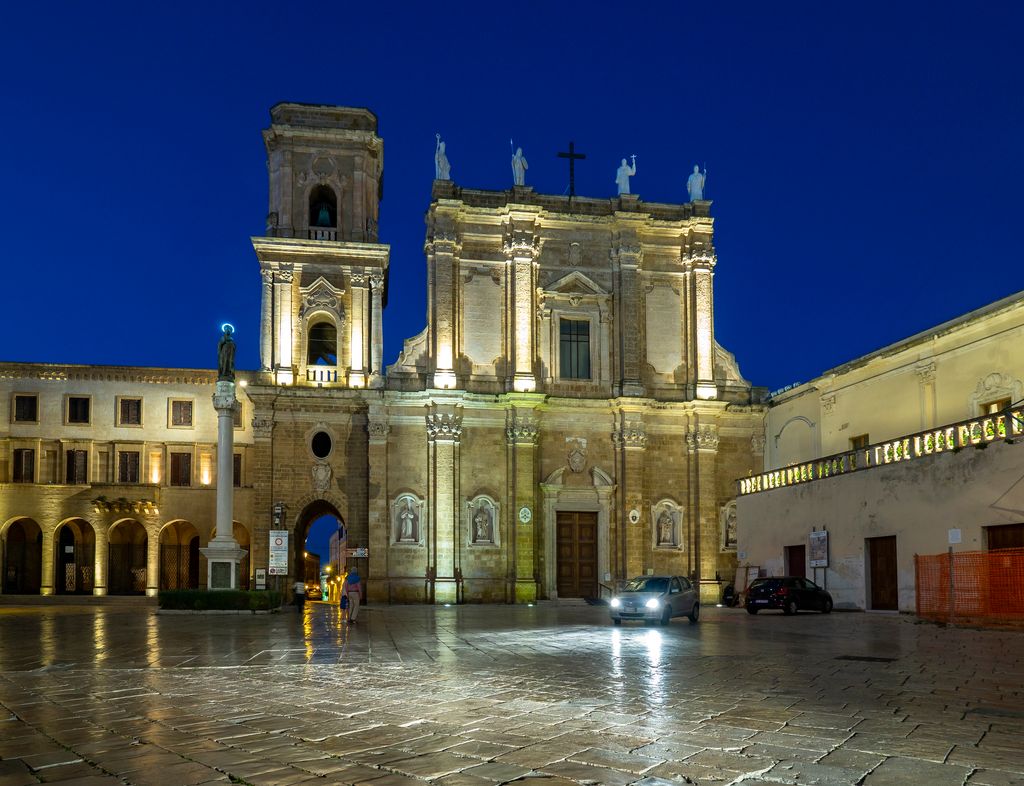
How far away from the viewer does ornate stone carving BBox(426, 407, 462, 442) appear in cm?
3731

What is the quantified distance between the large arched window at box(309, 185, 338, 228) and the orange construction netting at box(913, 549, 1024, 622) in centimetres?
2645

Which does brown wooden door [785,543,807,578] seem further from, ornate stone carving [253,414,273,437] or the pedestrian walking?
ornate stone carving [253,414,273,437]

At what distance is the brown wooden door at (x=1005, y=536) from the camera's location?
20.3 meters

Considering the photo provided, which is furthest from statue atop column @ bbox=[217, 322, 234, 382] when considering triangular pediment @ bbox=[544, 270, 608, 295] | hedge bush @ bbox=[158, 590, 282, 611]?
triangular pediment @ bbox=[544, 270, 608, 295]

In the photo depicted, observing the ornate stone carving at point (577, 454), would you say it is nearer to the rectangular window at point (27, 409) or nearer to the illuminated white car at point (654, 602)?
the illuminated white car at point (654, 602)

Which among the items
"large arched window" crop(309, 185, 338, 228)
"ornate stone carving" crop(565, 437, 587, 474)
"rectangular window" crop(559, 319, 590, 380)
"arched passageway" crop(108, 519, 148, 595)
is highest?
"large arched window" crop(309, 185, 338, 228)

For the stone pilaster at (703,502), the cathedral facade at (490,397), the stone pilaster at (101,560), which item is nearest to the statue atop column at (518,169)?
the cathedral facade at (490,397)

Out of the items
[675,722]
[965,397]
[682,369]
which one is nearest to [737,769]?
[675,722]

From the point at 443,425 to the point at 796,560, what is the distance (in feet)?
45.3

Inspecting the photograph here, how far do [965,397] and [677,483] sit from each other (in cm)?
1393

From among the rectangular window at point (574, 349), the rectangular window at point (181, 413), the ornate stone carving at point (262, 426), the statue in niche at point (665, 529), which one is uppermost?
the rectangular window at point (574, 349)

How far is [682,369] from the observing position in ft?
132

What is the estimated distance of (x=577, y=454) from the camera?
3862 centimetres

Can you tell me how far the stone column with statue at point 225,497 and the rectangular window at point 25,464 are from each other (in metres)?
16.4
